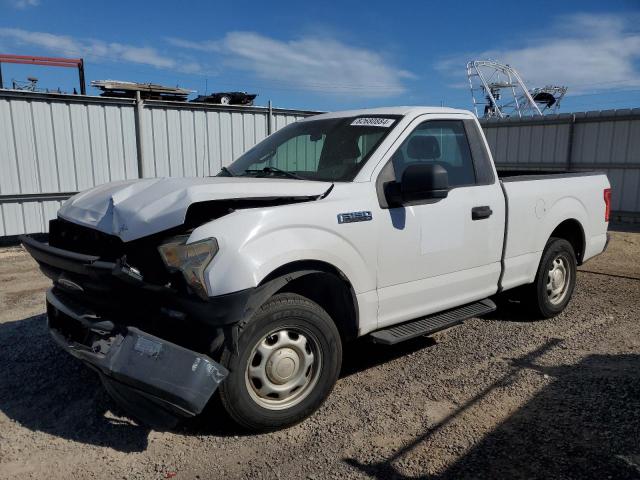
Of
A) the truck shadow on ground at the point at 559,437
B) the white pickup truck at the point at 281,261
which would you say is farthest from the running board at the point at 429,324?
the truck shadow on ground at the point at 559,437

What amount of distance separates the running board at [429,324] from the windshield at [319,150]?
1.13 meters

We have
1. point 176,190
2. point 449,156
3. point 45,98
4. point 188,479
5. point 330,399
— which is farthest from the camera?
point 45,98

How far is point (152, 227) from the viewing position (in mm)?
2967

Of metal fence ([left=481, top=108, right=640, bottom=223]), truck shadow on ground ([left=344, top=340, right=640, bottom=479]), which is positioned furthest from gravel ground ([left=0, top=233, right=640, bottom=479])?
metal fence ([left=481, top=108, right=640, bottom=223])

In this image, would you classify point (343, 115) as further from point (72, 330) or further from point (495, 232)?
point (72, 330)

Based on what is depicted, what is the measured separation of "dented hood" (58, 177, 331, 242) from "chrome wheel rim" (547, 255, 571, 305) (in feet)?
10.1

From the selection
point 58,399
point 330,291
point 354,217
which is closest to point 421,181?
point 354,217

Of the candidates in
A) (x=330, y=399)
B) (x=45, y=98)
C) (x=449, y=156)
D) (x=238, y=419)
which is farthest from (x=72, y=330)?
(x=45, y=98)

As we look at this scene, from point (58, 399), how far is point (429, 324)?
2.69 meters

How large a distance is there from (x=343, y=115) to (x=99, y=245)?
225 cm

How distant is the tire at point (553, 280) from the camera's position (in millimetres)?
5230

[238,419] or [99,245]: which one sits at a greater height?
[99,245]

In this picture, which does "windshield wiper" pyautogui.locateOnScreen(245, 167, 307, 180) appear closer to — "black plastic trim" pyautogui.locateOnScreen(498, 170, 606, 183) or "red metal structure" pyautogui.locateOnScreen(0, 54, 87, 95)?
"black plastic trim" pyautogui.locateOnScreen(498, 170, 606, 183)

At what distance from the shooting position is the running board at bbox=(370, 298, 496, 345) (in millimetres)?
3684
